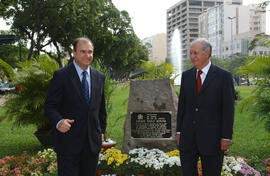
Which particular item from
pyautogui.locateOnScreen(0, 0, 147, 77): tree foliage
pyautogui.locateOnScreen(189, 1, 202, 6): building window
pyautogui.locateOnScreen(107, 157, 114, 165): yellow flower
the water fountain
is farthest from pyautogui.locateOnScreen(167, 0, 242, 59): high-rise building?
pyautogui.locateOnScreen(107, 157, 114, 165): yellow flower

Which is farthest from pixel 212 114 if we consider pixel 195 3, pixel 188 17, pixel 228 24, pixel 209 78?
pixel 195 3

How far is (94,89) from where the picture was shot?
3.22m

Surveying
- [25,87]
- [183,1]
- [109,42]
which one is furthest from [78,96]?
[183,1]

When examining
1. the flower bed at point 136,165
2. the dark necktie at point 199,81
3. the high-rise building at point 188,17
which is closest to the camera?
the dark necktie at point 199,81

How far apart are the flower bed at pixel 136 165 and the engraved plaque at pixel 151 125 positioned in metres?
0.41

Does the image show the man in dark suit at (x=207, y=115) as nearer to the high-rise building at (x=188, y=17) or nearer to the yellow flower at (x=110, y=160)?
the yellow flower at (x=110, y=160)

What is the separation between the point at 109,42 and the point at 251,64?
95.3ft

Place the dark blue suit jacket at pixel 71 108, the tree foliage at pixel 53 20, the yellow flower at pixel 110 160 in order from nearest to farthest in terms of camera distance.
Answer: the dark blue suit jacket at pixel 71 108 → the yellow flower at pixel 110 160 → the tree foliage at pixel 53 20

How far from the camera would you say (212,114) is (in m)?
3.21

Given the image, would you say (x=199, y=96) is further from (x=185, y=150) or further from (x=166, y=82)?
(x=166, y=82)

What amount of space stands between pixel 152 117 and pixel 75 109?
2.86 m

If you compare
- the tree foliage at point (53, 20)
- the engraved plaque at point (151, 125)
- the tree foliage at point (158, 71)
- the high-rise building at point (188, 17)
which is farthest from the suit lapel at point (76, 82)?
the high-rise building at point (188, 17)

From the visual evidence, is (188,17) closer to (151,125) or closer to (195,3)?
(195,3)

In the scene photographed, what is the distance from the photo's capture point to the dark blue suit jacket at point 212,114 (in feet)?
10.3
